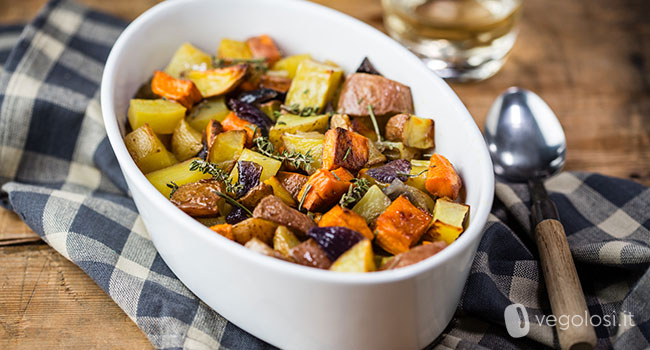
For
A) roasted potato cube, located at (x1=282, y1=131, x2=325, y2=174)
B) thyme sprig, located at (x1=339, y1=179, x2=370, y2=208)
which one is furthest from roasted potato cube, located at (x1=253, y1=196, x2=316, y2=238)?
roasted potato cube, located at (x1=282, y1=131, x2=325, y2=174)

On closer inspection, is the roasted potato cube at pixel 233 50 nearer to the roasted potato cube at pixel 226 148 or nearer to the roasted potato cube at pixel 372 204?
the roasted potato cube at pixel 226 148

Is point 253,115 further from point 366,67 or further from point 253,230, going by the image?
point 253,230

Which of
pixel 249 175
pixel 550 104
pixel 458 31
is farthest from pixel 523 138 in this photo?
pixel 249 175

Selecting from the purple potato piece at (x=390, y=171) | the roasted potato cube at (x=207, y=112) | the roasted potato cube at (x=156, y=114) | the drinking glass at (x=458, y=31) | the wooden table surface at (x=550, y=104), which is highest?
the roasted potato cube at (x=156, y=114)

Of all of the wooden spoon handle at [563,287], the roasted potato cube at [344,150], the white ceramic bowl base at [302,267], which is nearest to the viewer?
the white ceramic bowl base at [302,267]

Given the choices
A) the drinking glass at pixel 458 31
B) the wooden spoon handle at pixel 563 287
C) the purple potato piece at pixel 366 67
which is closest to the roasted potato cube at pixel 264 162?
the purple potato piece at pixel 366 67

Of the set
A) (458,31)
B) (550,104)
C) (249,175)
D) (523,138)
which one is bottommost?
(550,104)

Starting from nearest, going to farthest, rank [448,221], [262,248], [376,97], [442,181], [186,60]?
1. [262,248]
2. [448,221]
3. [442,181]
4. [376,97]
5. [186,60]

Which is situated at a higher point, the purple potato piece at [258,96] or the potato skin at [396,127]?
the purple potato piece at [258,96]

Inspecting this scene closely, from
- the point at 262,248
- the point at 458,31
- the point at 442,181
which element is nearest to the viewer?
the point at 262,248
